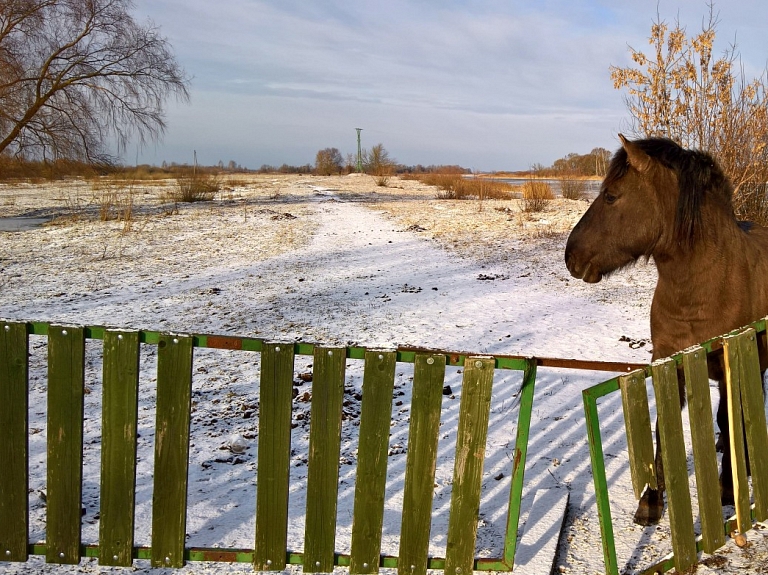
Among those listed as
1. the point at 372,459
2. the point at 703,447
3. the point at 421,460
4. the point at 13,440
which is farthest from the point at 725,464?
the point at 13,440

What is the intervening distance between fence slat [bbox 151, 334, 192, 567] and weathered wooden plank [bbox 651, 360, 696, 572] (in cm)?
187

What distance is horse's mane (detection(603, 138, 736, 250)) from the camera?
9.29ft

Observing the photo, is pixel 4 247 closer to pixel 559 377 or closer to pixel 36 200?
pixel 559 377

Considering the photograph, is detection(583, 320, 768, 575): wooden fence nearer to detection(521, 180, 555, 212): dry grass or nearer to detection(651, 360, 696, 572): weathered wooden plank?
detection(651, 360, 696, 572): weathered wooden plank

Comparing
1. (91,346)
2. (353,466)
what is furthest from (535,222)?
(353,466)

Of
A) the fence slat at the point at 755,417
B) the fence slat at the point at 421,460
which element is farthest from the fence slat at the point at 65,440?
the fence slat at the point at 755,417

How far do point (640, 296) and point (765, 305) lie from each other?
5.50 metres

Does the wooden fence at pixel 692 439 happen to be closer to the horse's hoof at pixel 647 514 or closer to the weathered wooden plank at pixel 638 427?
the weathered wooden plank at pixel 638 427

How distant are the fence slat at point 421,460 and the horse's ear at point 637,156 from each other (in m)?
1.44

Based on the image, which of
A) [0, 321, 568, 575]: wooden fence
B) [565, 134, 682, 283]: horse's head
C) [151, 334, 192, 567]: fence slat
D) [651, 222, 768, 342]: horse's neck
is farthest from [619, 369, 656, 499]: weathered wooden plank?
[151, 334, 192, 567]: fence slat

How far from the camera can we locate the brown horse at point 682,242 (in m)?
2.85

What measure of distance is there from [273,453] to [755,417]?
221 cm

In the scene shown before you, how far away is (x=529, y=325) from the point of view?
6840 mm

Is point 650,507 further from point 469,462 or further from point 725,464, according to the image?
point 469,462
